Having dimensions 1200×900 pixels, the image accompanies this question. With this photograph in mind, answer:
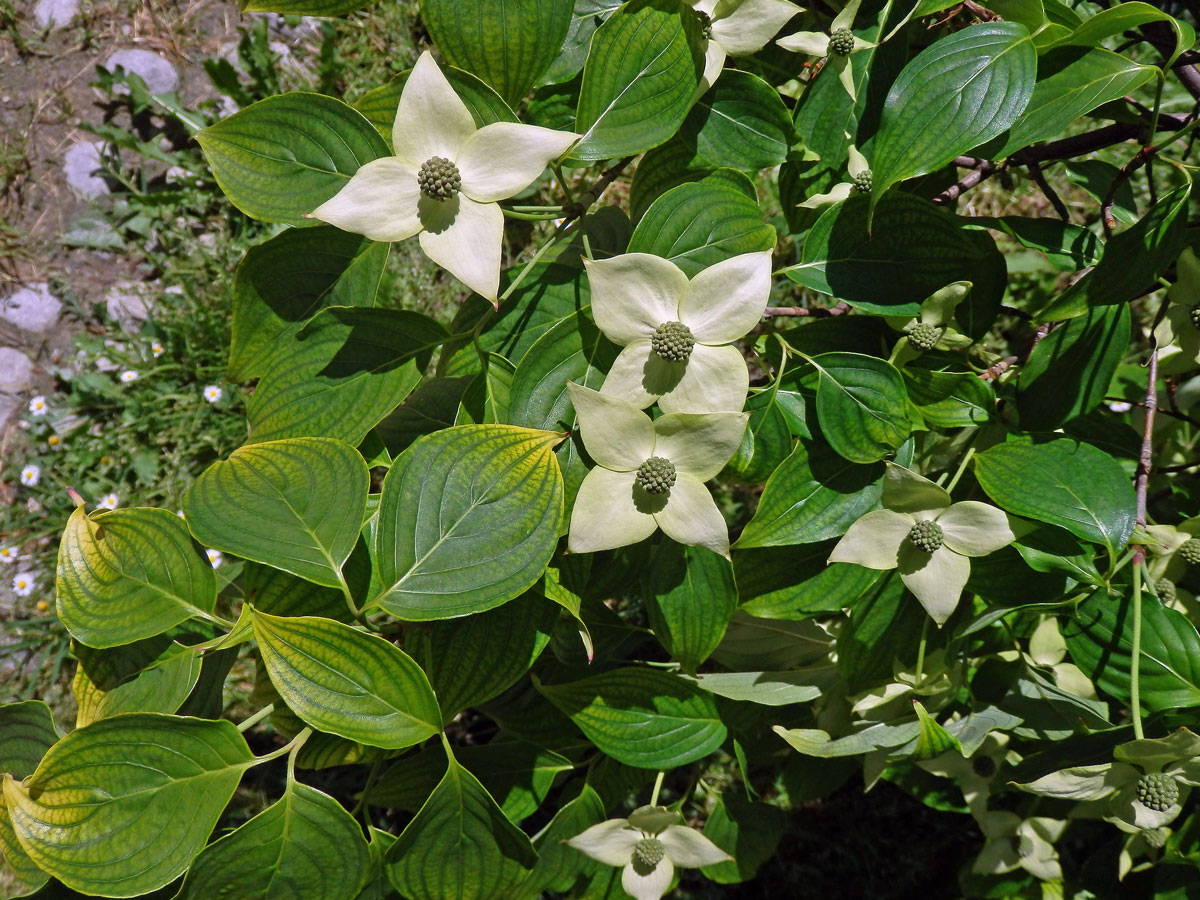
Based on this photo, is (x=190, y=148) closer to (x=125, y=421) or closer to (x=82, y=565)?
(x=125, y=421)

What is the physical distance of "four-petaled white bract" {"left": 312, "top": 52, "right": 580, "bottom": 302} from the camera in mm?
812

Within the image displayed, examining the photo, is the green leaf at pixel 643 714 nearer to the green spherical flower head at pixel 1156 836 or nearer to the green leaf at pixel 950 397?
the green leaf at pixel 950 397

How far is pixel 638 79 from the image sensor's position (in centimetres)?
88

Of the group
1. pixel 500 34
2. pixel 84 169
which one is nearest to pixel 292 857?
pixel 500 34

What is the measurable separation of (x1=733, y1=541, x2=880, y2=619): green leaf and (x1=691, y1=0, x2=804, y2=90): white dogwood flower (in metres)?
0.58

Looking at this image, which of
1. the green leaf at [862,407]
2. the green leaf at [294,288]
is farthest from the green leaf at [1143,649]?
the green leaf at [294,288]

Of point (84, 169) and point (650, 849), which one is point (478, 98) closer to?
point (650, 849)

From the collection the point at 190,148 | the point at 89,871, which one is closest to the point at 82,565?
the point at 89,871

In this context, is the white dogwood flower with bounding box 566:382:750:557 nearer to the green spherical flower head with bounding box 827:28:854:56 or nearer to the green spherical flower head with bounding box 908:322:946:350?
the green spherical flower head with bounding box 908:322:946:350

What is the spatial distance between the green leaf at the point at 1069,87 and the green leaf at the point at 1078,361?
0.77 ft

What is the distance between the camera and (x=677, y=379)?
88 cm

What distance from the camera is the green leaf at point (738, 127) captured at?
0.96 metres

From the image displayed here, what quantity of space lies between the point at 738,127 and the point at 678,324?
0.30 meters

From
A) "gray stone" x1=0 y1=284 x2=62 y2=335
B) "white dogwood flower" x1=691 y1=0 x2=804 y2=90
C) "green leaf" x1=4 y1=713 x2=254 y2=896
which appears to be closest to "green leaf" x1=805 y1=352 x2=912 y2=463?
"white dogwood flower" x1=691 y1=0 x2=804 y2=90
